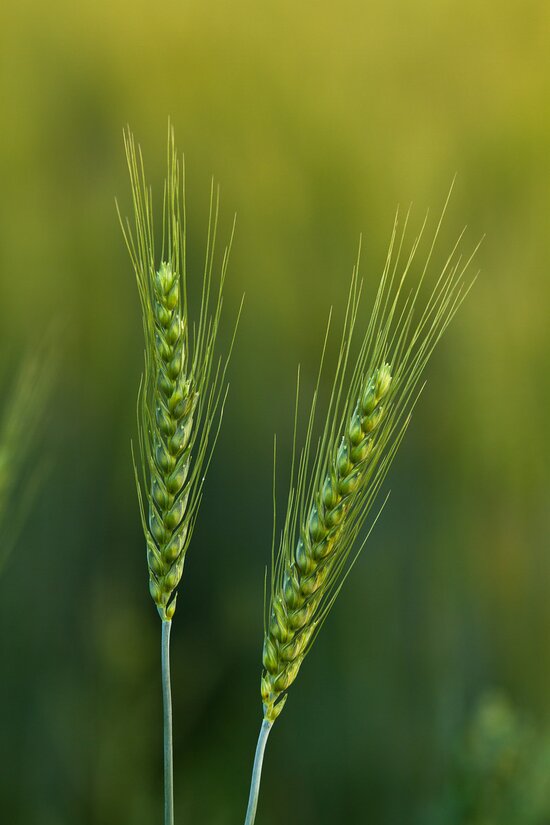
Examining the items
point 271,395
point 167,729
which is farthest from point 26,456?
point 167,729

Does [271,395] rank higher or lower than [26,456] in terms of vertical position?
higher

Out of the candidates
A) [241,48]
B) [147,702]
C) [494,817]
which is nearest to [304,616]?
[494,817]

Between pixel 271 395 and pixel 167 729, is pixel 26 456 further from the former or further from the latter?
pixel 167 729

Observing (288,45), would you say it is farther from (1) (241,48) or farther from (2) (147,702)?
(2) (147,702)

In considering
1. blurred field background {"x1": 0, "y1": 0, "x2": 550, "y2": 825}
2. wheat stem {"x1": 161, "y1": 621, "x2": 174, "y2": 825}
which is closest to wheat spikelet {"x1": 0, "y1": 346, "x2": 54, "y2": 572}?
blurred field background {"x1": 0, "y1": 0, "x2": 550, "y2": 825}

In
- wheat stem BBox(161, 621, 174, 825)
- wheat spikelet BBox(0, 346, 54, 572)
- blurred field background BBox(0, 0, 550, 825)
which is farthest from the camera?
blurred field background BBox(0, 0, 550, 825)

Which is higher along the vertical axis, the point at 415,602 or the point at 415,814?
the point at 415,602

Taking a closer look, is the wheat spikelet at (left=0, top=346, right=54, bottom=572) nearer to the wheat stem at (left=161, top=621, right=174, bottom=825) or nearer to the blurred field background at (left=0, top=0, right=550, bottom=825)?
the blurred field background at (left=0, top=0, right=550, bottom=825)

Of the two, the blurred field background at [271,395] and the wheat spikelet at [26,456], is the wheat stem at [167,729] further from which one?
the blurred field background at [271,395]
